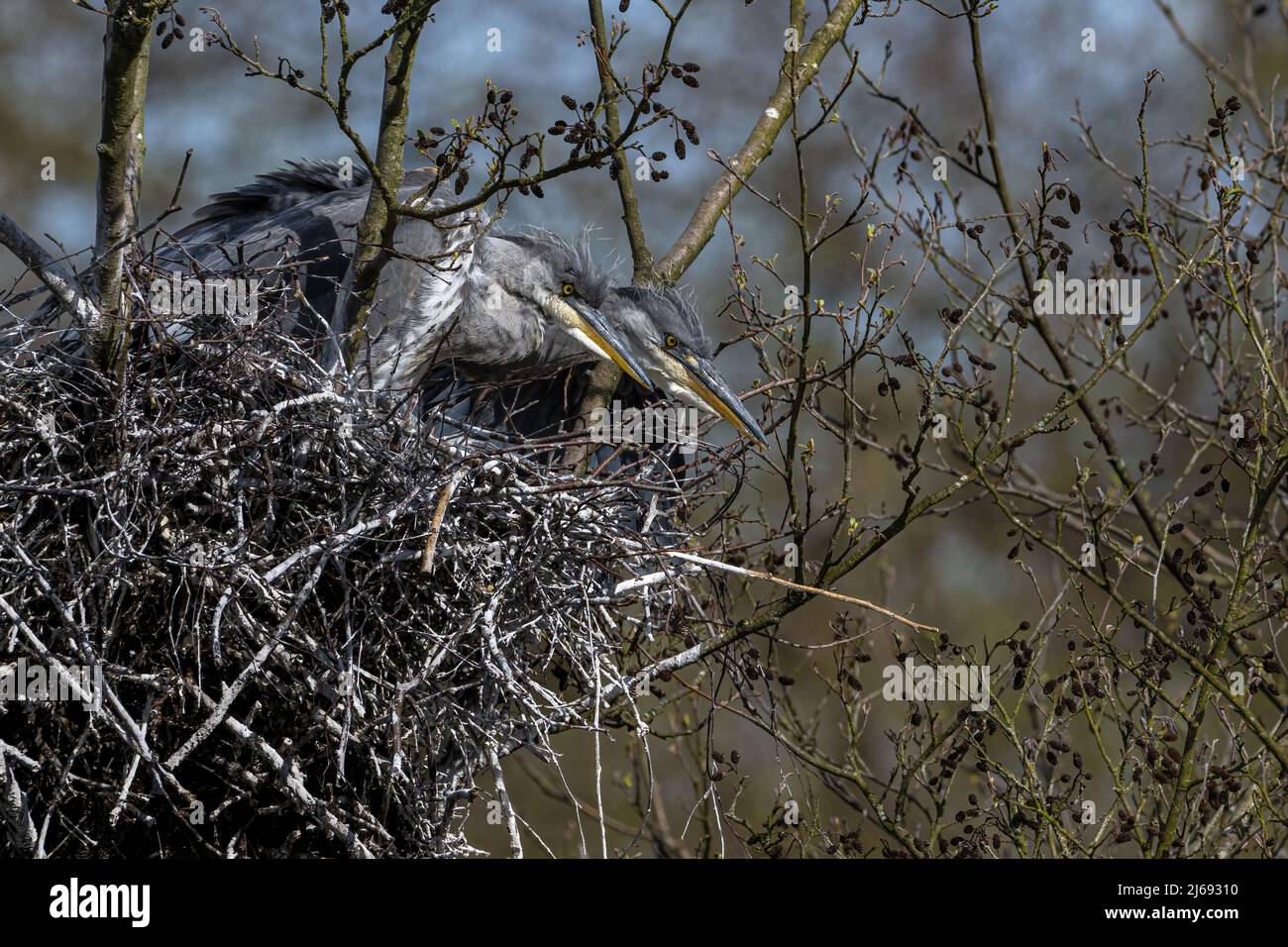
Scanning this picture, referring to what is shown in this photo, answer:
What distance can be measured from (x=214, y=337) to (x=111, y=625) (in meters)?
0.80

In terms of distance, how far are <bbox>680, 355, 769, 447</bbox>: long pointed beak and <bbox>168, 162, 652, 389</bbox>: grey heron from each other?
20 cm

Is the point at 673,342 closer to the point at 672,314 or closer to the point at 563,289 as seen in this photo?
the point at 672,314

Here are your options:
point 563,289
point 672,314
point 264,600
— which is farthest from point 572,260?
point 264,600

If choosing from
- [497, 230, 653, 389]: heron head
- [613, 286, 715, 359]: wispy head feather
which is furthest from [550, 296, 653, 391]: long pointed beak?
[613, 286, 715, 359]: wispy head feather

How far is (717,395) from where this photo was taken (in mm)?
5355

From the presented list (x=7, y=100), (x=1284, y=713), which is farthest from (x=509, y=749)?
(x=7, y=100)

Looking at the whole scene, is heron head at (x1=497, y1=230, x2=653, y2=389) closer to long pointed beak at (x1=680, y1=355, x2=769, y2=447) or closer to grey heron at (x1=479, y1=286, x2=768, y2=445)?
grey heron at (x1=479, y1=286, x2=768, y2=445)

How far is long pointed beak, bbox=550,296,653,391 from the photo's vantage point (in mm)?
5379

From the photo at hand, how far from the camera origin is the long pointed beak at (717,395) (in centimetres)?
524

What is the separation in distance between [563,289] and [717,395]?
70cm

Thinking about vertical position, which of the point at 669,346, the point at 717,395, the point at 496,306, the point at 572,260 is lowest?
the point at 717,395

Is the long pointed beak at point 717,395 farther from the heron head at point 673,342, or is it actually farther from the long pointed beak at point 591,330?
the long pointed beak at point 591,330

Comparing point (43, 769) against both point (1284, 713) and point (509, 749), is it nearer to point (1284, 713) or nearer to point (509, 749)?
point (509, 749)
